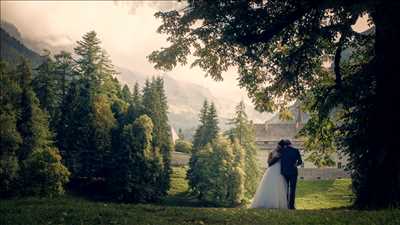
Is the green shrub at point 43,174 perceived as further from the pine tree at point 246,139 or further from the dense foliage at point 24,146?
the pine tree at point 246,139

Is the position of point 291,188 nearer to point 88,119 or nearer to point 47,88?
point 88,119

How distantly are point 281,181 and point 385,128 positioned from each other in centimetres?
456

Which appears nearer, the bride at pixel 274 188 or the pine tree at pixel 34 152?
the bride at pixel 274 188

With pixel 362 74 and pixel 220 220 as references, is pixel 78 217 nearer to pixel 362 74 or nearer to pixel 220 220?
pixel 220 220

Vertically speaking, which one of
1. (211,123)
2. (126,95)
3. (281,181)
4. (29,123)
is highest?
(126,95)

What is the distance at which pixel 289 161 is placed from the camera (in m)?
16.7

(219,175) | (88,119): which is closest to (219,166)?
(219,175)

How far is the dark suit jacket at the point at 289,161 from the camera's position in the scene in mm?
16562

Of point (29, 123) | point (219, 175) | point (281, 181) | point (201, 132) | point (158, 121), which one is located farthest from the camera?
point (201, 132)

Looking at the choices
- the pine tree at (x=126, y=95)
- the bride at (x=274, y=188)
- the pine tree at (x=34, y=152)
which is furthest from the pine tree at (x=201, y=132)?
the bride at (x=274, y=188)

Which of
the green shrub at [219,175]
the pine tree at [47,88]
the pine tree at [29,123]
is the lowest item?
the green shrub at [219,175]

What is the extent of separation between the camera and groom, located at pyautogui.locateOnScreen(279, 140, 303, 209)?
16.6 meters

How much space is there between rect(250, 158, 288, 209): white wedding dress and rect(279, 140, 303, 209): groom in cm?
24

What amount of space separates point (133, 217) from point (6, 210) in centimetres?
420
